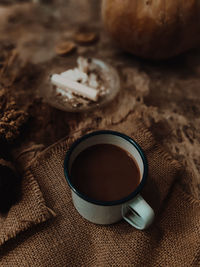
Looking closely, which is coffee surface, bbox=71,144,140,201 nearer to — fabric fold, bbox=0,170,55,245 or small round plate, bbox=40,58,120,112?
fabric fold, bbox=0,170,55,245

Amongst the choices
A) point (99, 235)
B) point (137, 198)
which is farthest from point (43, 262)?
point (137, 198)

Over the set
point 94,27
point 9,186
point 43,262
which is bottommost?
point 43,262

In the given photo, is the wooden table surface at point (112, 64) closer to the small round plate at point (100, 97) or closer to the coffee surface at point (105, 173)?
the small round plate at point (100, 97)

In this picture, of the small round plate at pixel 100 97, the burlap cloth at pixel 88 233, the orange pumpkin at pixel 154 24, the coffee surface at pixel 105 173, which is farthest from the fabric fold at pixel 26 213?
the orange pumpkin at pixel 154 24

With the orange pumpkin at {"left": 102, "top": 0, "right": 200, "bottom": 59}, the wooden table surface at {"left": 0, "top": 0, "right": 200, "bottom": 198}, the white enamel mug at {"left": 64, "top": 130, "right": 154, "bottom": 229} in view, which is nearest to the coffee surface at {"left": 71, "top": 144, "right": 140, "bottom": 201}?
the white enamel mug at {"left": 64, "top": 130, "right": 154, "bottom": 229}

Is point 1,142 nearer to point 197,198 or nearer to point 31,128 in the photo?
point 31,128

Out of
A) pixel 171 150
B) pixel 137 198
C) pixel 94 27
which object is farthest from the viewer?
pixel 94 27
